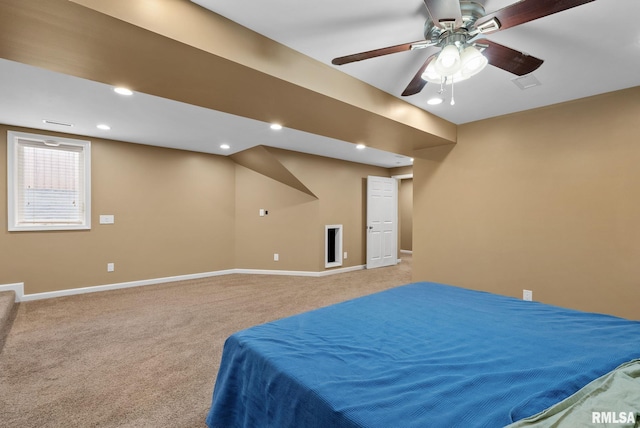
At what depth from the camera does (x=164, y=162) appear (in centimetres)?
494

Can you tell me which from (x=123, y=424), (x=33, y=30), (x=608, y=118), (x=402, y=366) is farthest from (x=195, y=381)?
(x=608, y=118)

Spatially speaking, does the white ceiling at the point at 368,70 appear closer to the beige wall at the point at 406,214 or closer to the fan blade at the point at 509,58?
the fan blade at the point at 509,58

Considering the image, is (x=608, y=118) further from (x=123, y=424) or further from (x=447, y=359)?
(x=123, y=424)

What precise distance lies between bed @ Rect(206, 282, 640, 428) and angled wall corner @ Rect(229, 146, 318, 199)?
11.8 ft

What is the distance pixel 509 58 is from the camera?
5.33 feet

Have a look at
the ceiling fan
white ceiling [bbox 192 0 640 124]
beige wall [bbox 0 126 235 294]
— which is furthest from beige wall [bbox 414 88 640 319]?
beige wall [bbox 0 126 235 294]

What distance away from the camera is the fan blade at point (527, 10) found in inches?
46.2

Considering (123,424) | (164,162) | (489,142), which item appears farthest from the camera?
(164,162)

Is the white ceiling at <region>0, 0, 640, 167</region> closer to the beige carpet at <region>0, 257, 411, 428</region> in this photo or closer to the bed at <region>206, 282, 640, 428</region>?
the bed at <region>206, 282, 640, 428</region>

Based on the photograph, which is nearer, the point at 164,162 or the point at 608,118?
the point at 608,118

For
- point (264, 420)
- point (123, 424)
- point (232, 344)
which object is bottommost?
point (123, 424)

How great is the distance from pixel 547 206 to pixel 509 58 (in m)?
2.02

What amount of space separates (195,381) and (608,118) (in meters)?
4.17

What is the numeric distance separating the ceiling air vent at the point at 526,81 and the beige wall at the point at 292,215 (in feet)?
11.3
